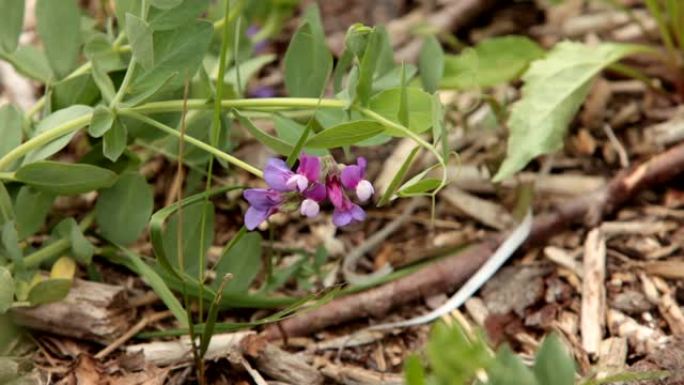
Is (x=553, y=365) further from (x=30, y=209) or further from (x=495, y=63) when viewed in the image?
(x=495, y=63)

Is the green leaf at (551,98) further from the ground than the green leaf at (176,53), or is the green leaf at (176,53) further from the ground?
the green leaf at (176,53)

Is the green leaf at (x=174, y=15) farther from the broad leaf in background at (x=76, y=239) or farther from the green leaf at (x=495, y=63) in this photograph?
the green leaf at (x=495, y=63)

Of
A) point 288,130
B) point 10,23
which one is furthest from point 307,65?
point 10,23

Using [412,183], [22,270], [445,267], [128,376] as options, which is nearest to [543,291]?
[445,267]

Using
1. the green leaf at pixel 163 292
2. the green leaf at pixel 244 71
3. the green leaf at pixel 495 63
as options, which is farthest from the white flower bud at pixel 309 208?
the green leaf at pixel 495 63

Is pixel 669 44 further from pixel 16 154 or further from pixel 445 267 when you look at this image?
pixel 16 154
